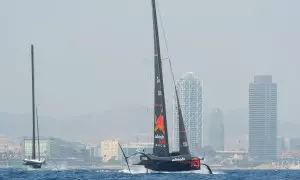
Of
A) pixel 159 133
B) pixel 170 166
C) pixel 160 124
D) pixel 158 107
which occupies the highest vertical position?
pixel 158 107

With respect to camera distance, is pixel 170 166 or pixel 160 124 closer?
pixel 170 166

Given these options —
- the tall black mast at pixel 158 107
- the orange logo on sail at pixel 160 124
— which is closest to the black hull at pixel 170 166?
the tall black mast at pixel 158 107

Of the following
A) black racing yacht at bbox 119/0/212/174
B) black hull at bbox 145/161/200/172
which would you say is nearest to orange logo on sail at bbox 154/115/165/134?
black racing yacht at bbox 119/0/212/174

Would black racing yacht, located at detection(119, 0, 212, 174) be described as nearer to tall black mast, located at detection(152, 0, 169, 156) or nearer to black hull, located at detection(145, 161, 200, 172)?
tall black mast, located at detection(152, 0, 169, 156)

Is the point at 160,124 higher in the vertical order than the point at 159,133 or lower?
higher

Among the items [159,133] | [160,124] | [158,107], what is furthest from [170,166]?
[158,107]

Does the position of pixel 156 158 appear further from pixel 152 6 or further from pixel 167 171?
pixel 152 6

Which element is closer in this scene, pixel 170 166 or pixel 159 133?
pixel 170 166

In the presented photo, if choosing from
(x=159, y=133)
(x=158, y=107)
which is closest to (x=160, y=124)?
(x=159, y=133)

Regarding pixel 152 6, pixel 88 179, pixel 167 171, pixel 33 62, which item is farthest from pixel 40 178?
pixel 33 62

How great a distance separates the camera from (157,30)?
116 m

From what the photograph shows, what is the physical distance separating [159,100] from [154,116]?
1656 millimetres

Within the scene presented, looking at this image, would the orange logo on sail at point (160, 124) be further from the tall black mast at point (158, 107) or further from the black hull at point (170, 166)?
the black hull at point (170, 166)

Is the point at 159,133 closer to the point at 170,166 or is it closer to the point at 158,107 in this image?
the point at 158,107
